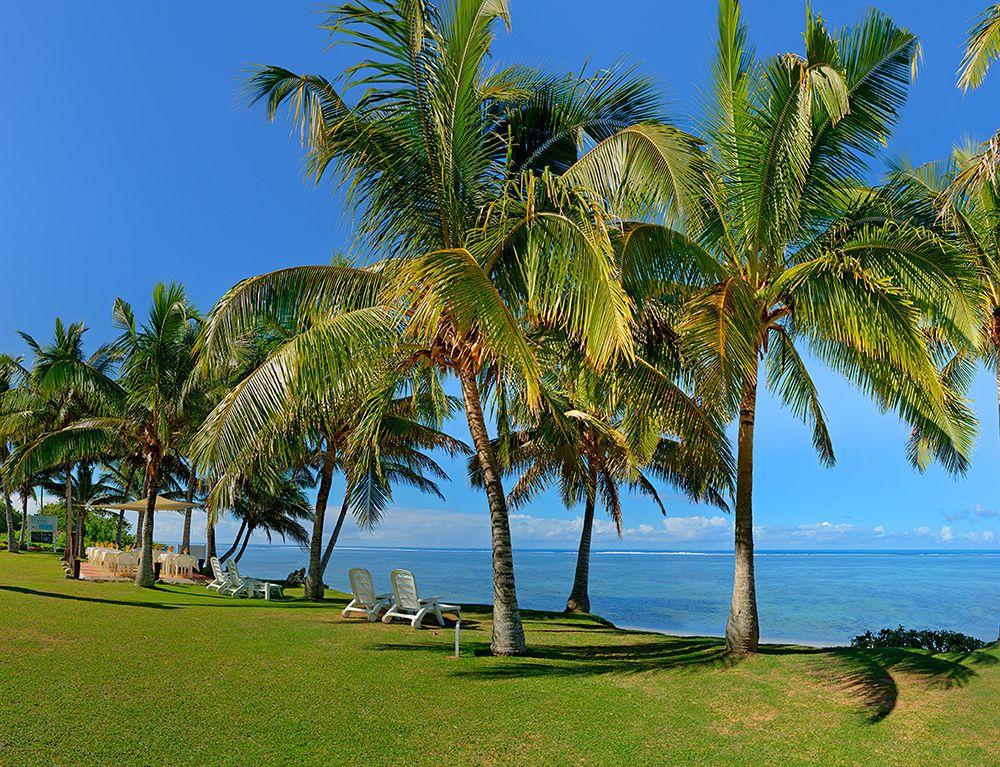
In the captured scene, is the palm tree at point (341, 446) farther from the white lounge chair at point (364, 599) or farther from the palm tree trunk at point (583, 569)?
the palm tree trunk at point (583, 569)

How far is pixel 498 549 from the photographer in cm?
951

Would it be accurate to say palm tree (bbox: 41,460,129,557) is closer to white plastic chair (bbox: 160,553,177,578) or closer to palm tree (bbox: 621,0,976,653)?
white plastic chair (bbox: 160,553,177,578)

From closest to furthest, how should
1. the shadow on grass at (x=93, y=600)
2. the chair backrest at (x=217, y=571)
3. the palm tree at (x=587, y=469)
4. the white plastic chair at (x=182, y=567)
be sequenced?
the shadow on grass at (x=93, y=600) < the palm tree at (x=587, y=469) < the chair backrest at (x=217, y=571) < the white plastic chair at (x=182, y=567)

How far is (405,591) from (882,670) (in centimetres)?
706

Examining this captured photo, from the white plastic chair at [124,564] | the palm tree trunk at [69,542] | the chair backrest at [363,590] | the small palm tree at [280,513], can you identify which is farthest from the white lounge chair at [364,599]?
the small palm tree at [280,513]

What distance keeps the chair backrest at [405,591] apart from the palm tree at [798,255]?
5148mm

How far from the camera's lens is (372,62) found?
344 inches

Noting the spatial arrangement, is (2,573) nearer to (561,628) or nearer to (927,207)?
(561,628)

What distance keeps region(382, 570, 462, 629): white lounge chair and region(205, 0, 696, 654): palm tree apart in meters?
2.92

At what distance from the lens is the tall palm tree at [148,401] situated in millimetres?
16906

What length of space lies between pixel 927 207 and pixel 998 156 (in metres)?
3.43

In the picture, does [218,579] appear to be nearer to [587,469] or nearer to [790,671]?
[587,469]

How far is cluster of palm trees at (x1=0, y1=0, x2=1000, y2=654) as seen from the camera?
26.4 ft

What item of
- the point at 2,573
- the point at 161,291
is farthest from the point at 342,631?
the point at 2,573
